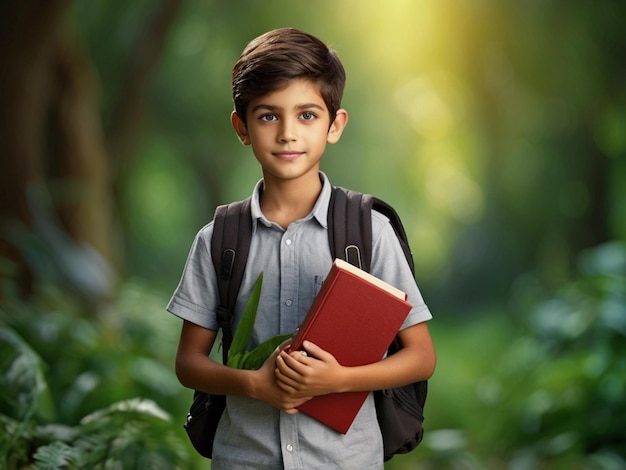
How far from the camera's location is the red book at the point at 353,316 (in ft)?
5.56

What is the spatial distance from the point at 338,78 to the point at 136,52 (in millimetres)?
6087

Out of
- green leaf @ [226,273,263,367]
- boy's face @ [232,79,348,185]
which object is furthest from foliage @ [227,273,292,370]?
boy's face @ [232,79,348,185]

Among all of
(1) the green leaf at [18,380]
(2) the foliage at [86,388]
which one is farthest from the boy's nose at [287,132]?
(1) the green leaf at [18,380]

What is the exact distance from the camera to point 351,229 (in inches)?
74.9

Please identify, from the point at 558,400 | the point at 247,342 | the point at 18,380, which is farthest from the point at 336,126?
the point at 558,400

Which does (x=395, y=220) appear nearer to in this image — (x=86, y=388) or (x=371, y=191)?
(x=86, y=388)

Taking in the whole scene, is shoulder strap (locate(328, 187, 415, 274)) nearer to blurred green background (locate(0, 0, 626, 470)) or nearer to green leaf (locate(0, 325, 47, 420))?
blurred green background (locate(0, 0, 626, 470))

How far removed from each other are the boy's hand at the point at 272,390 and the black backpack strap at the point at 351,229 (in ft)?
0.84

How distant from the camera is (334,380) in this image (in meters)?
1.72

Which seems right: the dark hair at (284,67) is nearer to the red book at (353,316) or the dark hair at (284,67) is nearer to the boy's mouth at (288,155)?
the boy's mouth at (288,155)

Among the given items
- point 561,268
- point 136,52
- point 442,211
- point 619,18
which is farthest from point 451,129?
point 136,52

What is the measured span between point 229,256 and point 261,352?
223mm

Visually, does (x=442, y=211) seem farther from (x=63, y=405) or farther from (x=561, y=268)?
(x=63, y=405)

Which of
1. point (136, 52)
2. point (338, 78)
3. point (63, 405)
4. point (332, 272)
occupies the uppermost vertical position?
point (136, 52)
